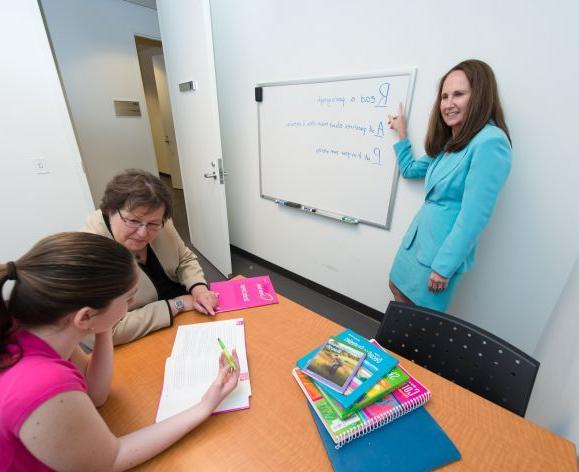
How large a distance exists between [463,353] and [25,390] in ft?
3.62

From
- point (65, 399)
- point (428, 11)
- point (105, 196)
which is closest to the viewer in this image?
point (65, 399)

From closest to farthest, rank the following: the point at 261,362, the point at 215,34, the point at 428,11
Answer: the point at 261,362
the point at 428,11
the point at 215,34

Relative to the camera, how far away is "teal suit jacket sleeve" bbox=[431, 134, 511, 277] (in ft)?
3.55

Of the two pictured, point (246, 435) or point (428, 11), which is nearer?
point (246, 435)

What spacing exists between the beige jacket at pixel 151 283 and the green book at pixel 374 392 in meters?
0.61

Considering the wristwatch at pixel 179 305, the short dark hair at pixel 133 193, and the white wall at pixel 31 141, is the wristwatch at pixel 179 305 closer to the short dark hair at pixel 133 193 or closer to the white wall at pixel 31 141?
the short dark hair at pixel 133 193

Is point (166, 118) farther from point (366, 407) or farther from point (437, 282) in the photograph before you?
point (366, 407)

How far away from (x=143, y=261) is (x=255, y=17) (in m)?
2.02

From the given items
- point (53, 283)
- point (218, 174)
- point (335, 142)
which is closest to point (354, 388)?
point (53, 283)

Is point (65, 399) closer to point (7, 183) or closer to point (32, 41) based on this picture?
point (7, 183)

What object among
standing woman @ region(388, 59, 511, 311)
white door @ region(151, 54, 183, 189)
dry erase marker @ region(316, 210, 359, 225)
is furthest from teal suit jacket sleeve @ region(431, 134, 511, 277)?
white door @ region(151, 54, 183, 189)

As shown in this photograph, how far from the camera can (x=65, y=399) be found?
0.48 meters

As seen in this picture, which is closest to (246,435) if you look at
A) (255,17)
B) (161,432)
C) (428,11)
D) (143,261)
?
(161,432)

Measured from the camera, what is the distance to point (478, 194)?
3.66ft
